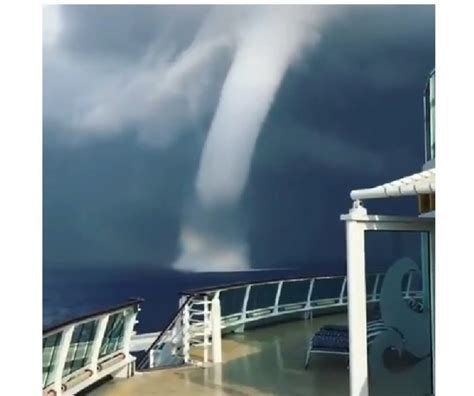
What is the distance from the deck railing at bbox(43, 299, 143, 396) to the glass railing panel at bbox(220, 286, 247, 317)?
0.62 meters

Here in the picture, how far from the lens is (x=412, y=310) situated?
16.6 feet

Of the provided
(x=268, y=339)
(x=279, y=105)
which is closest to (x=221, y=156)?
(x=279, y=105)

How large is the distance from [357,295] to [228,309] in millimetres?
1386

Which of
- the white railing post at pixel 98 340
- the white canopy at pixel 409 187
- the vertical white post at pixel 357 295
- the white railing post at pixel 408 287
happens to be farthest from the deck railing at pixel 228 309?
the white canopy at pixel 409 187

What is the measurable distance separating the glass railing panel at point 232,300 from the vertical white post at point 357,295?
3.65 ft

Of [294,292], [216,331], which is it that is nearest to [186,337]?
[216,331]

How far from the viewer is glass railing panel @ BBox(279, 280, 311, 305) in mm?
5441

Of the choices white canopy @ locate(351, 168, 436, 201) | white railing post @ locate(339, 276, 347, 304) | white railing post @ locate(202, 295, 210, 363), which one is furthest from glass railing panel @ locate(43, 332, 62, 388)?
white canopy @ locate(351, 168, 436, 201)

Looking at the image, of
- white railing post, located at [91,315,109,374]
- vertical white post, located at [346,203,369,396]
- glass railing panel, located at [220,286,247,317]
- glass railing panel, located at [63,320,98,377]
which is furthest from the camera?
glass railing panel, located at [220,286,247,317]

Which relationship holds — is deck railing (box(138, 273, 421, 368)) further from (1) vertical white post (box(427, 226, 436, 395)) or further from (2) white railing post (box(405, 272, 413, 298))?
(1) vertical white post (box(427, 226, 436, 395))
